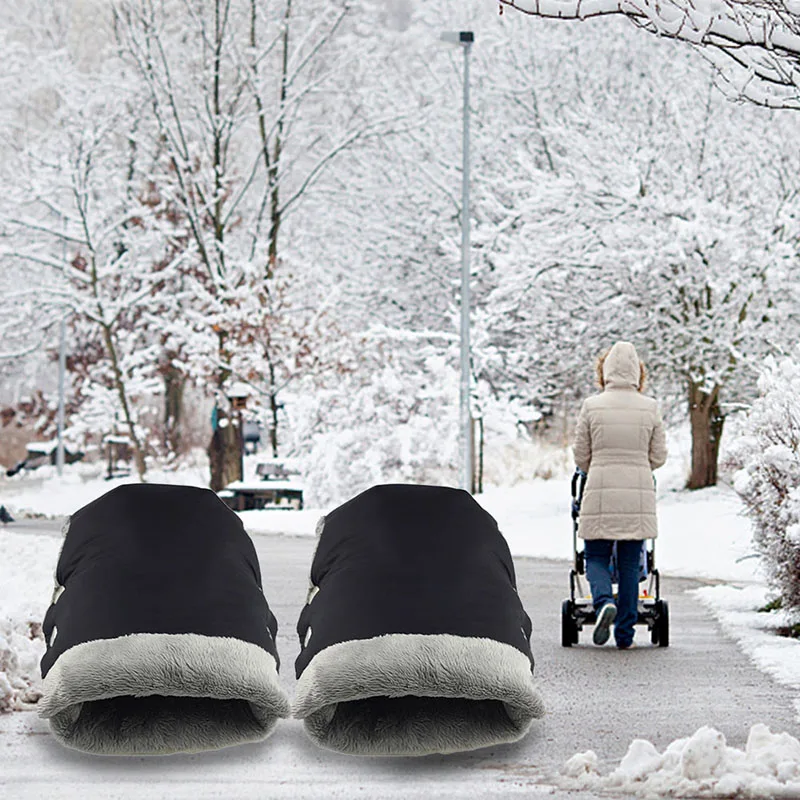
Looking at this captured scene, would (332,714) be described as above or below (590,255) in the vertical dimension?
below

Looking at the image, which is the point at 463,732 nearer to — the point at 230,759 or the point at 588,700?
the point at 230,759

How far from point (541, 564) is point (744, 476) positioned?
6153 mm

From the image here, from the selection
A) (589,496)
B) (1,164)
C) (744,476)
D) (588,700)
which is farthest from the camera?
(1,164)

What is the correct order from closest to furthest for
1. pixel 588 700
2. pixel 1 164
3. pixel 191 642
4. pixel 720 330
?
pixel 191 642 < pixel 588 700 < pixel 720 330 < pixel 1 164

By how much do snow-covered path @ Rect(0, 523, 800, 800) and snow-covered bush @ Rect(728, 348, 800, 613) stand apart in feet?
2.22

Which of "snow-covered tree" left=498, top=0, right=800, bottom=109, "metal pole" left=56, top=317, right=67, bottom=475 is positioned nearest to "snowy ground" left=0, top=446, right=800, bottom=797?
"snow-covered tree" left=498, top=0, right=800, bottom=109

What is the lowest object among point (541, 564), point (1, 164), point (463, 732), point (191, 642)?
point (541, 564)

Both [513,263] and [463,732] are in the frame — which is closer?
[463,732]

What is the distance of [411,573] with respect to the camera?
19.1 ft

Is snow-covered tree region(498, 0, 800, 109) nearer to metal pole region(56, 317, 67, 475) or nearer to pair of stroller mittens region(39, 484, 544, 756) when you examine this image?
pair of stroller mittens region(39, 484, 544, 756)

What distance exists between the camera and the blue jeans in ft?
29.1

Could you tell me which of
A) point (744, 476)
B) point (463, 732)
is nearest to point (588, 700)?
point (463, 732)

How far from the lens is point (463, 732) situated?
586 centimetres

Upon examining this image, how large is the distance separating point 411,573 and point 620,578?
3.35m
